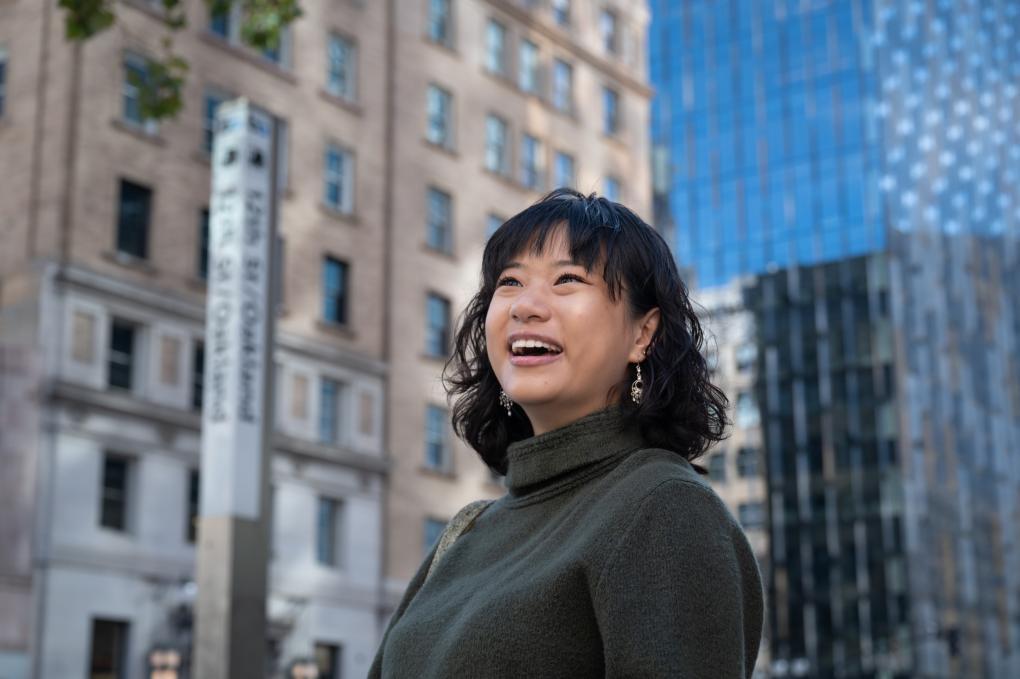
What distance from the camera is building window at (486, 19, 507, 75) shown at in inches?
1596

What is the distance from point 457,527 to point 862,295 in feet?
222

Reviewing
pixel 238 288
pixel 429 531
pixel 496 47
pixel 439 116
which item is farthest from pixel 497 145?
pixel 238 288

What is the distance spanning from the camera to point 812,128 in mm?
70750

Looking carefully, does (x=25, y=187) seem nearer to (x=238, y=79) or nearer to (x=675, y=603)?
(x=238, y=79)

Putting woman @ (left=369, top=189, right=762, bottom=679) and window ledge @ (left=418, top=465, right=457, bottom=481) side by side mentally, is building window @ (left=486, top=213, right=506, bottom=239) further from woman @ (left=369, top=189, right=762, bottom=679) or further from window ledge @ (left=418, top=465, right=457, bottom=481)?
woman @ (left=369, top=189, right=762, bottom=679)

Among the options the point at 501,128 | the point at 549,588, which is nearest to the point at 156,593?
the point at 501,128

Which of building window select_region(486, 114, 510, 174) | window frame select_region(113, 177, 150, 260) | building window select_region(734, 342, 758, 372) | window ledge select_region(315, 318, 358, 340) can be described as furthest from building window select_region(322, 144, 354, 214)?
building window select_region(734, 342, 758, 372)

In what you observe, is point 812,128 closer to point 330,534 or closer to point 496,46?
point 496,46

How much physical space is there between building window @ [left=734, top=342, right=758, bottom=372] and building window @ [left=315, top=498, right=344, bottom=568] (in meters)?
40.6

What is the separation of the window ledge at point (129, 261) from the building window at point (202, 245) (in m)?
1.39

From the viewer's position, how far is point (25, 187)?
1105 inches

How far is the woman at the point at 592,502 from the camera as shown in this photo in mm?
2033

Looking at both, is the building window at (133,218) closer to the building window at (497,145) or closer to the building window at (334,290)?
the building window at (334,290)

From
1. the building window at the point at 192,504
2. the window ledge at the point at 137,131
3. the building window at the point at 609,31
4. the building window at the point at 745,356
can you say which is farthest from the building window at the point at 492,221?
the building window at the point at 745,356
